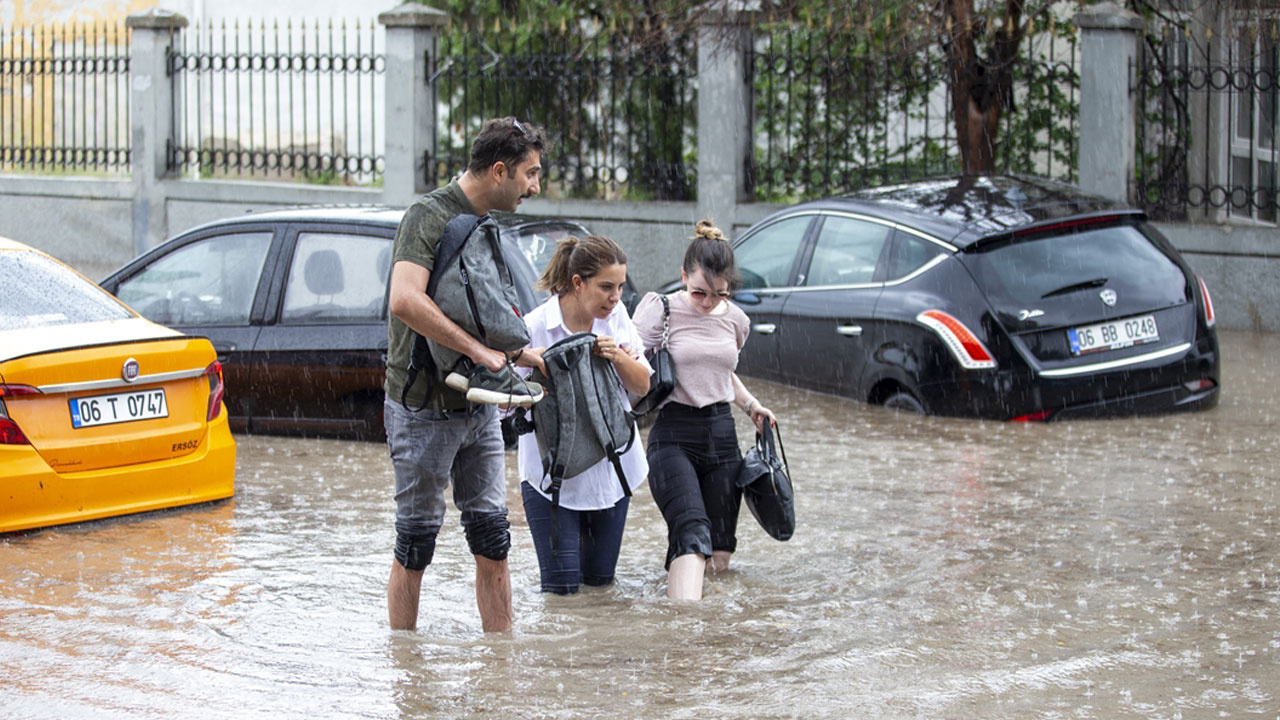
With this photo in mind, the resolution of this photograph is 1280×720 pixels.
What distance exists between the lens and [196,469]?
766 cm

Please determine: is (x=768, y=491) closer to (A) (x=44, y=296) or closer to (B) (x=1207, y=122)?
(A) (x=44, y=296)

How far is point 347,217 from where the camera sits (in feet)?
30.6

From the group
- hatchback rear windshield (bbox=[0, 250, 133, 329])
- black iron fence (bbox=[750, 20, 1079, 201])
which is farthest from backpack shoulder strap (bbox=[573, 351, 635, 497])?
black iron fence (bbox=[750, 20, 1079, 201])

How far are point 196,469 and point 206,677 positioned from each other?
2702 mm

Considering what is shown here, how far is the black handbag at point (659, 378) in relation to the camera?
6184 mm

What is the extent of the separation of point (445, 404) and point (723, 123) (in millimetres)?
11639

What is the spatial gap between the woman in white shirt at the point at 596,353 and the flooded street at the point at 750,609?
0.70 ft

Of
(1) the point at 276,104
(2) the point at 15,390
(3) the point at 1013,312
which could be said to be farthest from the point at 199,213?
(2) the point at 15,390

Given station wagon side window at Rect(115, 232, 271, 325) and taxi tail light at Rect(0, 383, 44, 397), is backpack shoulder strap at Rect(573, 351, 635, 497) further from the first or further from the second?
station wagon side window at Rect(115, 232, 271, 325)

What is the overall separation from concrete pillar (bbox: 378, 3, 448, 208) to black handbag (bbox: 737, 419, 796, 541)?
1165 centimetres

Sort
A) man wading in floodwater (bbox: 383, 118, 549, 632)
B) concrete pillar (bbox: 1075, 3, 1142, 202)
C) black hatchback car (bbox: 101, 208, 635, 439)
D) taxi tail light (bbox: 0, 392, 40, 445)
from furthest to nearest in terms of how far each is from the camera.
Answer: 1. concrete pillar (bbox: 1075, 3, 1142, 202)
2. black hatchback car (bbox: 101, 208, 635, 439)
3. taxi tail light (bbox: 0, 392, 40, 445)
4. man wading in floodwater (bbox: 383, 118, 549, 632)

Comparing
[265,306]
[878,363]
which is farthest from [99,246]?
[878,363]

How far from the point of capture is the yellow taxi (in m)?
6.93

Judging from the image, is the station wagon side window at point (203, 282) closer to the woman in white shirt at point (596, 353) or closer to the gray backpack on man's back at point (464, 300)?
the woman in white shirt at point (596, 353)
